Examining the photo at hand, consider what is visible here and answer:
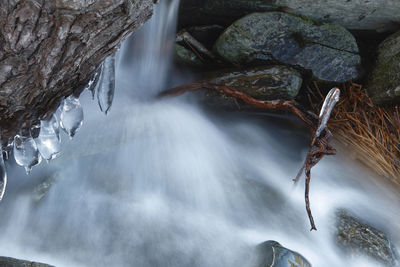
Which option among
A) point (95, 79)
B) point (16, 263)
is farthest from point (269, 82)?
point (16, 263)

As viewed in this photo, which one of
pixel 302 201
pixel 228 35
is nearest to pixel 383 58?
pixel 228 35

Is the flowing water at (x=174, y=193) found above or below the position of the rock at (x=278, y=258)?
below

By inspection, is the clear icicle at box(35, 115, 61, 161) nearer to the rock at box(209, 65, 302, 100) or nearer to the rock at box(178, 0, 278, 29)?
the rock at box(209, 65, 302, 100)

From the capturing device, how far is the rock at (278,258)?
1.88 m

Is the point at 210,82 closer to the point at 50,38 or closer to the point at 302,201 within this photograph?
the point at 302,201

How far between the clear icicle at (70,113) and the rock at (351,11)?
237 centimetres

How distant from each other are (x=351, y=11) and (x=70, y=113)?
3017 mm

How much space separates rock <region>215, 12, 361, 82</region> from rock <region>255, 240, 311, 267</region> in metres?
1.98

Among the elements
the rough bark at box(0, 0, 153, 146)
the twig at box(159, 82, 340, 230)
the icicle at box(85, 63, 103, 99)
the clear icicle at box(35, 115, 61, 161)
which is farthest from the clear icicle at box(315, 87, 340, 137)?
the clear icicle at box(35, 115, 61, 161)

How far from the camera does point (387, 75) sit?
3.23 m

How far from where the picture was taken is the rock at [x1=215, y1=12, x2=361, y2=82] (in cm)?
324

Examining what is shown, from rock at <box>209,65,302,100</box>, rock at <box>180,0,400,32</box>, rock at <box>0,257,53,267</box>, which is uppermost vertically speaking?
rock at <box>180,0,400,32</box>

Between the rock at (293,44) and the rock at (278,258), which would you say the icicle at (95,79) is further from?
the rock at (293,44)

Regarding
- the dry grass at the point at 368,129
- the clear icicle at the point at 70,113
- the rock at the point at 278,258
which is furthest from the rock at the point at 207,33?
the rock at the point at 278,258
